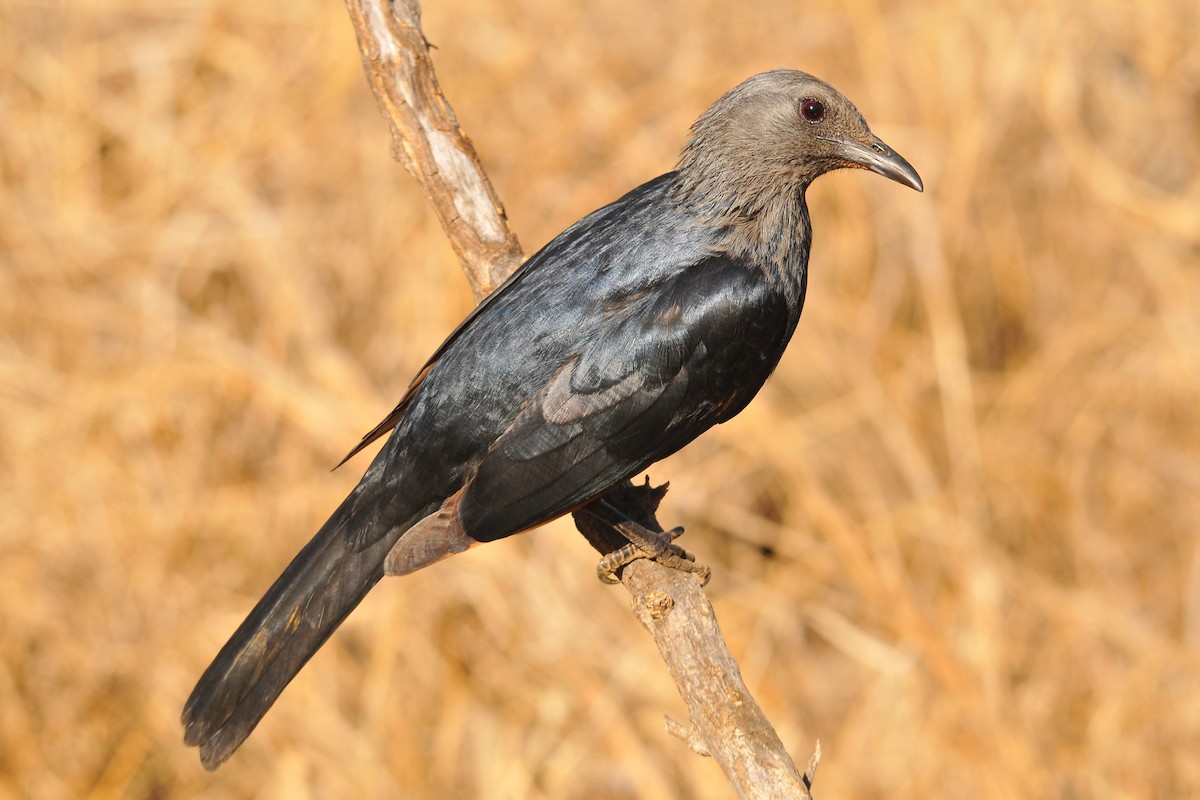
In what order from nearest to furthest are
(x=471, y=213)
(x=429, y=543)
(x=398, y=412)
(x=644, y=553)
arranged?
(x=429, y=543) → (x=644, y=553) → (x=398, y=412) → (x=471, y=213)

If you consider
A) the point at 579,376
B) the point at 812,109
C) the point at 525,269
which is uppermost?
the point at 525,269

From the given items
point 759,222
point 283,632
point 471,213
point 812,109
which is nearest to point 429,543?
point 283,632

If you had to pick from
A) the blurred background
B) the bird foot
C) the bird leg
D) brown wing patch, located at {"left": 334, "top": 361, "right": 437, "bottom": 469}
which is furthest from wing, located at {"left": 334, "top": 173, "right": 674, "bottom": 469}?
the blurred background

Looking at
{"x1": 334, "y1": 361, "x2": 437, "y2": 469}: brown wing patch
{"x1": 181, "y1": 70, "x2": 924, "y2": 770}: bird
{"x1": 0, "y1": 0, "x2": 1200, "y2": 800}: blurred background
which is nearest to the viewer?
{"x1": 181, "y1": 70, "x2": 924, "y2": 770}: bird

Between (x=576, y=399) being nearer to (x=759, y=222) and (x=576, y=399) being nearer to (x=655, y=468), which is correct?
(x=759, y=222)

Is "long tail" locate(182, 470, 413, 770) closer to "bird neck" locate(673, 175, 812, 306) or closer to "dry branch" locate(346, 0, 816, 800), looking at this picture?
"dry branch" locate(346, 0, 816, 800)

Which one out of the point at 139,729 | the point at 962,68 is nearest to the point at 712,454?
the point at 962,68

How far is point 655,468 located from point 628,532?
9.04ft

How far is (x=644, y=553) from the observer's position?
143 inches

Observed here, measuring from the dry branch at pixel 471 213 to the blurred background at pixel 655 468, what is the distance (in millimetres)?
2011

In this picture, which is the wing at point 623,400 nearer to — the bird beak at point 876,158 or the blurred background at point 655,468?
the bird beak at point 876,158

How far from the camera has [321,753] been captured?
584 cm

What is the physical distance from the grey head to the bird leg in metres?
0.88

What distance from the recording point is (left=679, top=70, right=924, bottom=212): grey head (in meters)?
3.76
